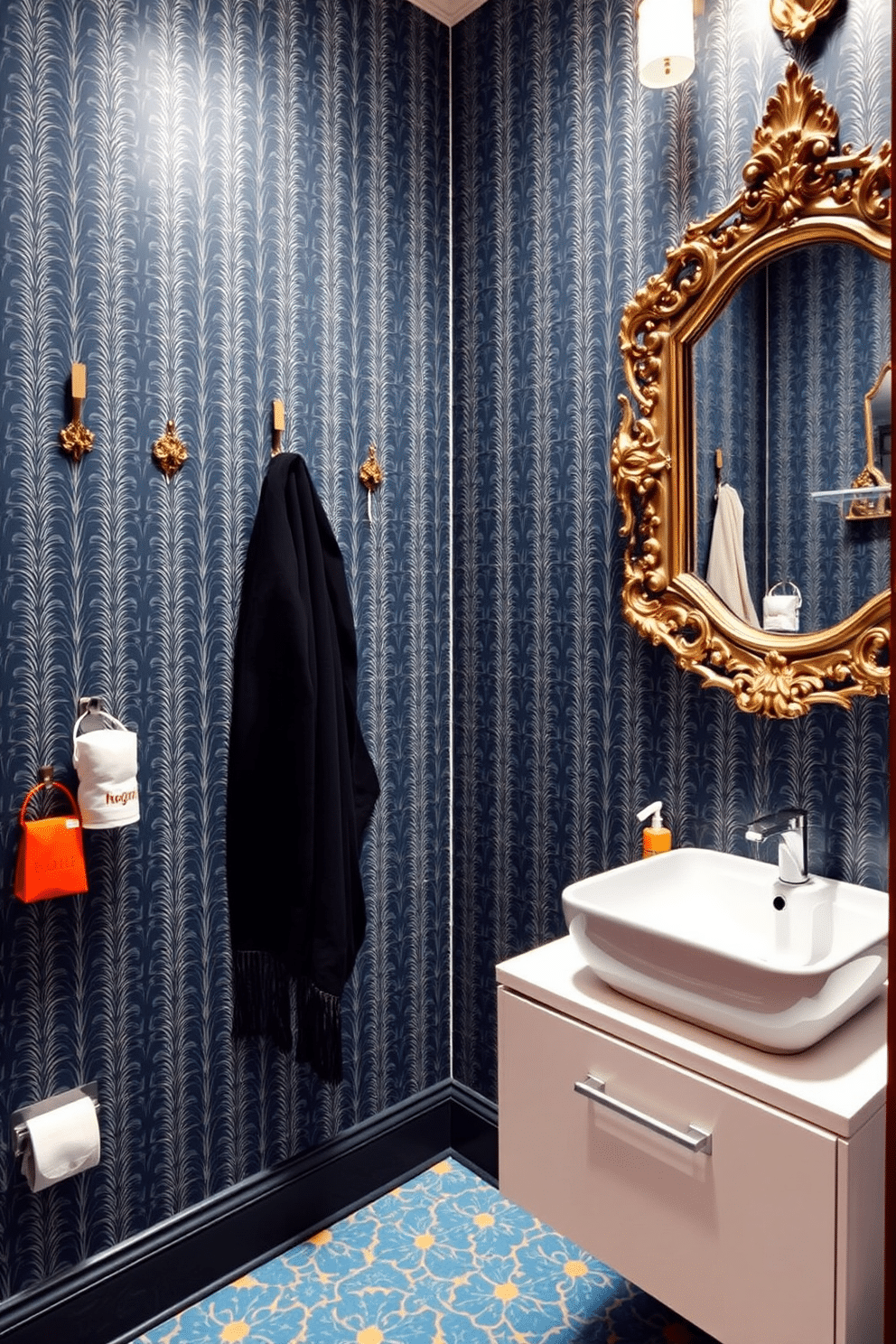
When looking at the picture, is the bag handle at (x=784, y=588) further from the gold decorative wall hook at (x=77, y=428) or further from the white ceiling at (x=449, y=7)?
the white ceiling at (x=449, y=7)

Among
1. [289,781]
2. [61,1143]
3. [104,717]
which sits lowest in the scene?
[61,1143]

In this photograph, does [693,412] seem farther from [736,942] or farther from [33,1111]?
[33,1111]

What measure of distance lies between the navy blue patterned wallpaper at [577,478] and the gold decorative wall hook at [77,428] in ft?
2.99

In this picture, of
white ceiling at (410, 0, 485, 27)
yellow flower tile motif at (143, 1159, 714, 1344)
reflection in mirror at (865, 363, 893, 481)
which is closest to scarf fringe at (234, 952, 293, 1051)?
yellow flower tile motif at (143, 1159, 714, 1344)

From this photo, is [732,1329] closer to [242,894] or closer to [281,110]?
[242,894]

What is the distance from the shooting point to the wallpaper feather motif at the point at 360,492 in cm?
161

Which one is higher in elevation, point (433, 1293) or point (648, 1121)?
point (648, 1121)

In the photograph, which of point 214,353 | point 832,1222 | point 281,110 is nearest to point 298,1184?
point 832,1222

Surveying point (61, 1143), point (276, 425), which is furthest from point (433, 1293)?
point (276, 425)

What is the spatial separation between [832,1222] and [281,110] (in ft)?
6.89

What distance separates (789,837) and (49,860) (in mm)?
1185

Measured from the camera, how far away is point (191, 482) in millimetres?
1806

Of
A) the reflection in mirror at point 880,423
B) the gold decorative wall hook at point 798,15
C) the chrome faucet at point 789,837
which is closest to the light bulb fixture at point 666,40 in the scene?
the gold decorative wall hook at point 798,15

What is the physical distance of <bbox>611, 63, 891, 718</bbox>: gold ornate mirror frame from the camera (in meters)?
1.50
